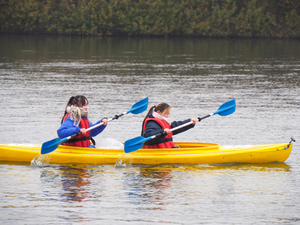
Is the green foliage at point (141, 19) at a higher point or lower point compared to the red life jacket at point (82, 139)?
higher

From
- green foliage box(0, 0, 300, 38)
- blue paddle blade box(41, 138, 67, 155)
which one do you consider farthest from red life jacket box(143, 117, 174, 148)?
green foliage box(0, 0, 300, 38)

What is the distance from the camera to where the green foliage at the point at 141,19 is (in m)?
59.0

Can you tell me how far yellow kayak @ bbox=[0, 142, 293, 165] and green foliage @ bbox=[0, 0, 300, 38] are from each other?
5000 cm

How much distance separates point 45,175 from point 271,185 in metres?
3.52

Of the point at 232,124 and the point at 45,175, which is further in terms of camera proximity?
the point at 232,124

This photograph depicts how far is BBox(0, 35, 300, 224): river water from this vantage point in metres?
6.65

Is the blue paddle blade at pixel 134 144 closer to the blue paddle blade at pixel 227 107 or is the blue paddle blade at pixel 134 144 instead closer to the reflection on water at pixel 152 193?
the reflection on water at pixel 152 193

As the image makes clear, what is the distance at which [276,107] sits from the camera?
1487 centimetres

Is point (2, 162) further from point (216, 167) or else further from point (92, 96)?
point (92, 96)

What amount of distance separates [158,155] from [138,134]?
2.55 metres

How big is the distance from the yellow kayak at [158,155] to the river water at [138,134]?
0.16 m

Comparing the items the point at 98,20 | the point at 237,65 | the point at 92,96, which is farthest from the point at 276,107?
the point at 98,20

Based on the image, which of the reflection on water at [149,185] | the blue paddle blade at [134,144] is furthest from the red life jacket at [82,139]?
the reflection on water at [149,185]

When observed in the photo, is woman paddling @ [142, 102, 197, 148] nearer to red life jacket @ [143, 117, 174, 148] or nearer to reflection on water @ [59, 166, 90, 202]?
red life jacket @ [143, 117, 174, 148]
